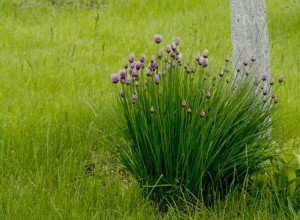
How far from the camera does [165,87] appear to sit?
3.87m

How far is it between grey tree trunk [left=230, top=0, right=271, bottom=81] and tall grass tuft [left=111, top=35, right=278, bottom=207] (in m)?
0.74

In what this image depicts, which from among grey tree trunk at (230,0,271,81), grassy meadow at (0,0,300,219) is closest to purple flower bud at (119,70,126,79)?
grassy meadow at (0,0,300,219)

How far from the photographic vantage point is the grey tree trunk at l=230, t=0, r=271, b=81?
472cm

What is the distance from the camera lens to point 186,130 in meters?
3.85

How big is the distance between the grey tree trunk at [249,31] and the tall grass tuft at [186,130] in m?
0.74

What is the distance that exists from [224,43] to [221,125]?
4402 mm

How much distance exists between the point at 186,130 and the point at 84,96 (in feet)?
5.96

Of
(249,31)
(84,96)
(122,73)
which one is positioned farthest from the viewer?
(84,96)

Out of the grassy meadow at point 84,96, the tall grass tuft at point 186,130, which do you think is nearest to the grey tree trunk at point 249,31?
the grassy meadow at point 84,96

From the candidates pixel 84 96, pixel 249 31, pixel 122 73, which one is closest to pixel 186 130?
pixel 122 73

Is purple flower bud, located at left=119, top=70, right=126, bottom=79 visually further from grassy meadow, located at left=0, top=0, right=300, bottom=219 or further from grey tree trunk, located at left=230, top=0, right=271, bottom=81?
grey tree trunk, located at left=230, top=0, right=271, bottom=81

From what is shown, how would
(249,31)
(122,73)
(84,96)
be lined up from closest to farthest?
(122,73) → (249,31) → (84,96)

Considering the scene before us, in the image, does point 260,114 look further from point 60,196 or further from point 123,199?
point 60,196

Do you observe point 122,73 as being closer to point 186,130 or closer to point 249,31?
point 186,130
